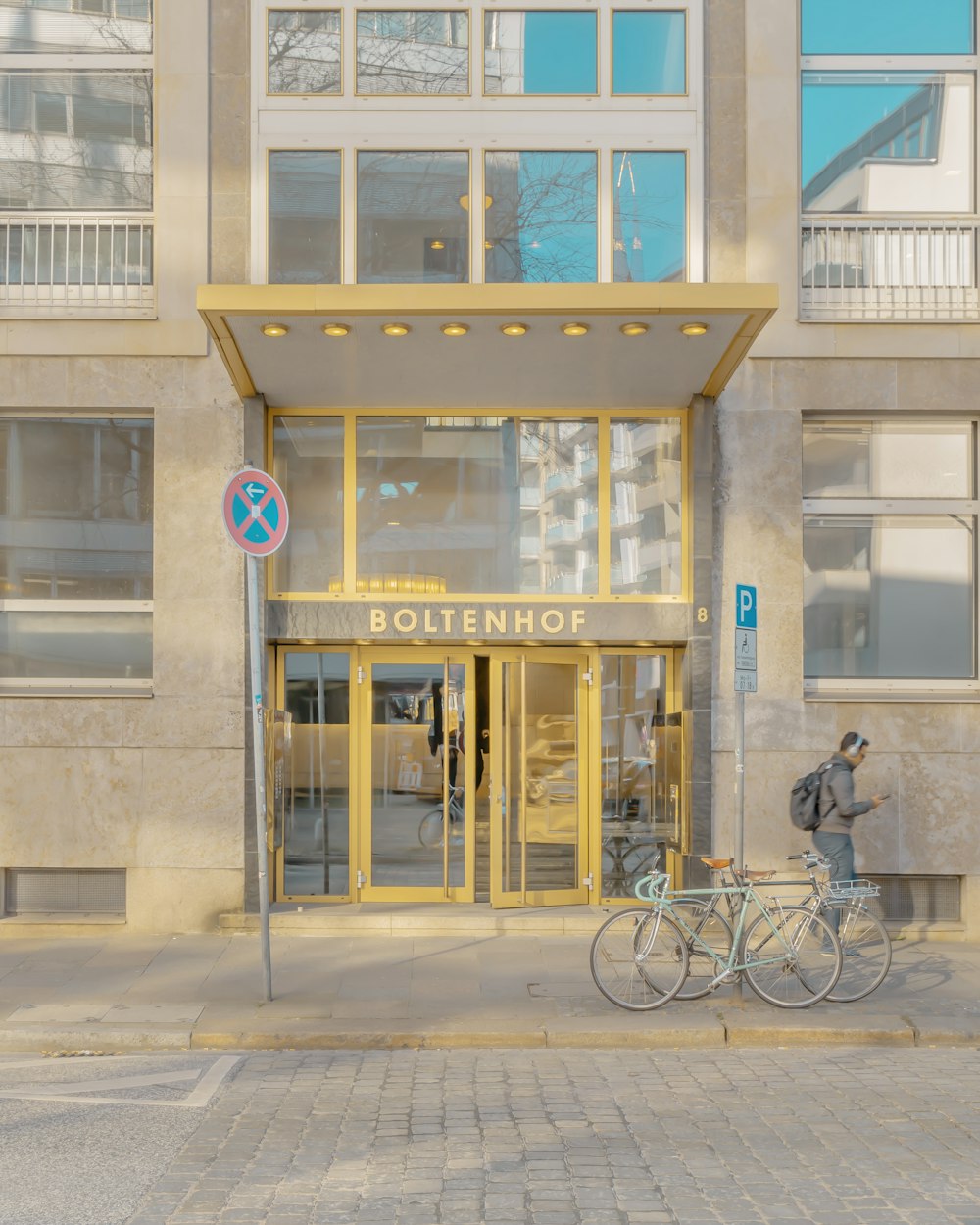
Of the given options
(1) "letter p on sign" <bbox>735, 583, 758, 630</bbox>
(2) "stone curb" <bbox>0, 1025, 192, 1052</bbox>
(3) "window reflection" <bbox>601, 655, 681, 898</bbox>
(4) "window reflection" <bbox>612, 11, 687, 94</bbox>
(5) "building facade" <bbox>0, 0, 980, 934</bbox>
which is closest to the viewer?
(2) "stone curb" <bbox>0, 1025, 192, 1052</bbox>

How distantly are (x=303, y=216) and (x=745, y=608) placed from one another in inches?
217

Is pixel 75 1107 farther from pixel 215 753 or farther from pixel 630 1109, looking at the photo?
pixel 215 753

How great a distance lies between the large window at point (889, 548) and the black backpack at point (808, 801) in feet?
4.99

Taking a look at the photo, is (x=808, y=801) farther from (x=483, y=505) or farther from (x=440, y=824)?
(x=483, y=505)

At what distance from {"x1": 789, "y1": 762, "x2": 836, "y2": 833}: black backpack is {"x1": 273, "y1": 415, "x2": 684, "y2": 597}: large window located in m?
2.26

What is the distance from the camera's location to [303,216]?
11344 millimetres

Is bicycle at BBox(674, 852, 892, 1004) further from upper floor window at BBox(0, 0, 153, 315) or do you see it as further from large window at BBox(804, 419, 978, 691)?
upper floor window at BBox(0, 0, 153, 315)

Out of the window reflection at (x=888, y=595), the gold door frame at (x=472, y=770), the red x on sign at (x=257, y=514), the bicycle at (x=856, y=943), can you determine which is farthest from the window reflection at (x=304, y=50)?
the bicycle at (x=856, y=943)

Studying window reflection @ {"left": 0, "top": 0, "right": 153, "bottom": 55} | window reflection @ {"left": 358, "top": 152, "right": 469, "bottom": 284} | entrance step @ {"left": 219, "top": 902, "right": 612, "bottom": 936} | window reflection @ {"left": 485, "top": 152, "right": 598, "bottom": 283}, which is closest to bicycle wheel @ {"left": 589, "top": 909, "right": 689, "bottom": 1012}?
entrance step @ {"left": 219, "top": 902, "right": 612, "bottom": 936}

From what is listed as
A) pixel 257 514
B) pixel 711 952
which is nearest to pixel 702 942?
pixel 711 952

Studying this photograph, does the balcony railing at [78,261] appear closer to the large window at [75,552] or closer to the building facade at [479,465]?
the building facade at [479,465]

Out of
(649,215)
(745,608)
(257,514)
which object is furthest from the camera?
(649,215)

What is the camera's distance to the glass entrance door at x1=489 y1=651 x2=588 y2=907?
11.5 metres

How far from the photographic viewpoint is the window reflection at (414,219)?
36.9 ft
